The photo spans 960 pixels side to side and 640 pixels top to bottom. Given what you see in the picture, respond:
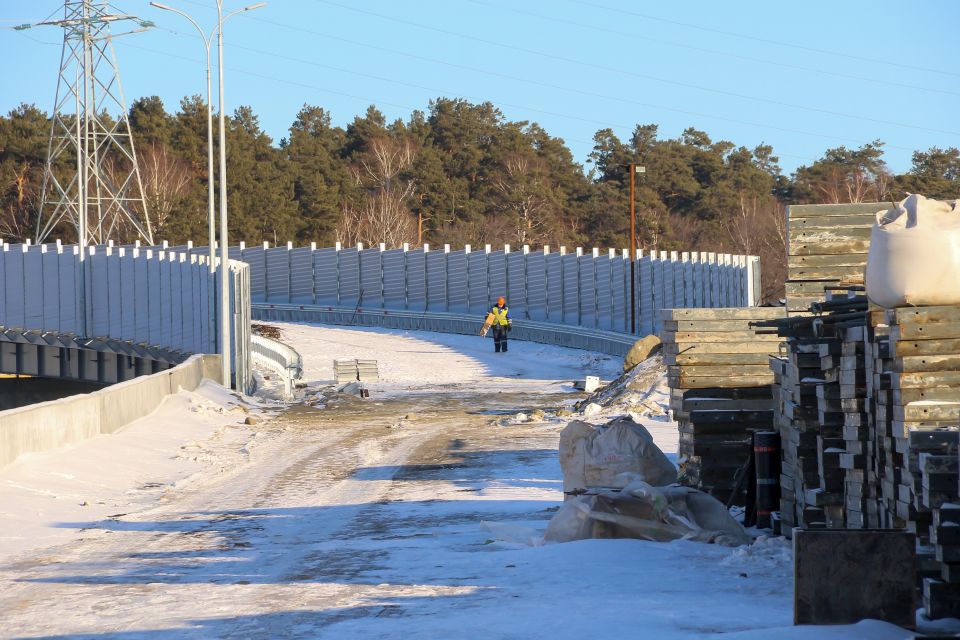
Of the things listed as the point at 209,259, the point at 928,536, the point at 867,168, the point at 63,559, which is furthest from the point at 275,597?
the point at 867,168

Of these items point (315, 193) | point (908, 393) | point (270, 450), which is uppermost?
point (315, 193)

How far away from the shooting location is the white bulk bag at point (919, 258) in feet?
32.8

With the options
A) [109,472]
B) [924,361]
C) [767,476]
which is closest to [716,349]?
[767,476]

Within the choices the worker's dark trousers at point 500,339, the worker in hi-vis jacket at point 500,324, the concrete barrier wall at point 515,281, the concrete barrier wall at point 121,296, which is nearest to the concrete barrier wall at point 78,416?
the concrete barrier wall at point 121,296

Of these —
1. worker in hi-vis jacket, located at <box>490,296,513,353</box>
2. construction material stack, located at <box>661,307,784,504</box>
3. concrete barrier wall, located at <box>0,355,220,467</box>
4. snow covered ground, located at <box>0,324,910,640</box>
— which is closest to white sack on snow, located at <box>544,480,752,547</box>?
snow covered ground, located at <box>0,324,910,640</box>

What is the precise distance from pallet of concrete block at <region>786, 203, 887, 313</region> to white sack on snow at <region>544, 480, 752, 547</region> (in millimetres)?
5382

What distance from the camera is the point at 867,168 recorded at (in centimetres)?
11031

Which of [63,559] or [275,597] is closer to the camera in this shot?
[275,597]

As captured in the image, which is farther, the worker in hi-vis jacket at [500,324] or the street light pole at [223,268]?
the worker in hi-vis jacket at [500,324]

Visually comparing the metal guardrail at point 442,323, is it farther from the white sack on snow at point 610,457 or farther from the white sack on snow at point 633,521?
the white sack on snow at point 633,521

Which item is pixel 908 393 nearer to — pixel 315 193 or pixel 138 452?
pixel 138 452

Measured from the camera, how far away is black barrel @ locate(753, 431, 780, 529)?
13.6 metres

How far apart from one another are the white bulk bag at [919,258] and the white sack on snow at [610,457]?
4788mm

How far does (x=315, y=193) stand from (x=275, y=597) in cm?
9678
